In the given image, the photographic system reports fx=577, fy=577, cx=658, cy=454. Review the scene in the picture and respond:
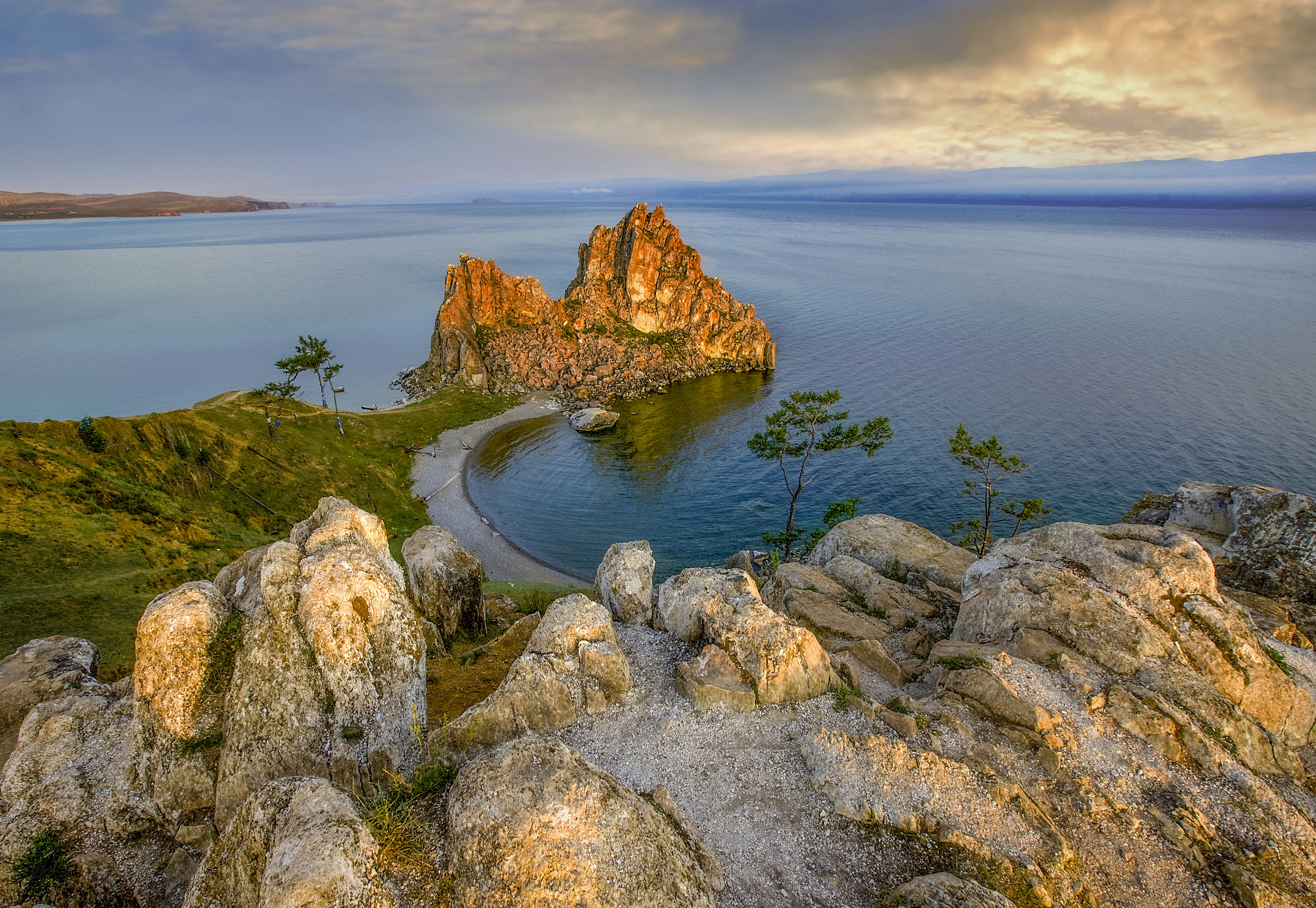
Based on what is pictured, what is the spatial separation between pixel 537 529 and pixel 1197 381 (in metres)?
96.9

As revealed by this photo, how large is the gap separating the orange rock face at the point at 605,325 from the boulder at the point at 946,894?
91.5 m

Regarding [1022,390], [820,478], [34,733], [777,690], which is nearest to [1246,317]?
[1022,390]

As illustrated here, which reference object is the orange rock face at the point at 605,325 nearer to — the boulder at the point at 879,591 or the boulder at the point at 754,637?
the boulder at the point at 879,591

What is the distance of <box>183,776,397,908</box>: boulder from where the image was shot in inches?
357

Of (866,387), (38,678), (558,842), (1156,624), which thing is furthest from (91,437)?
(866,387)

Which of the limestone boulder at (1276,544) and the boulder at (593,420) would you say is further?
the boulder at (593,420)

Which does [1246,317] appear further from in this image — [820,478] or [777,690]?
[777,690]

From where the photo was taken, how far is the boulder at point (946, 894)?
11242 mm

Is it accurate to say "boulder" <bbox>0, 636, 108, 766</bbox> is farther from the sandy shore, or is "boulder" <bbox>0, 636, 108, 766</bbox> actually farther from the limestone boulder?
the limestone boulder

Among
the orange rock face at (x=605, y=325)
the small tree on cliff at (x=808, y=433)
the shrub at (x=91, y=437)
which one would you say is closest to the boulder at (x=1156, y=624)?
the small tree on cliff at (x=808, y=433)

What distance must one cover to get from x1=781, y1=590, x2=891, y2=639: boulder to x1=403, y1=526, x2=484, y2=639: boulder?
47.3 feet

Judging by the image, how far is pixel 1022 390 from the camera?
87.8 meters

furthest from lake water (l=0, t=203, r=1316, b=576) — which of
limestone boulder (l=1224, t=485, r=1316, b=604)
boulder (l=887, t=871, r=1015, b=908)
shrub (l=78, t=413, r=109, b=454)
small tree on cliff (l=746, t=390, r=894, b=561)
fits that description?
boulder (l=887, t=871, r=1015, b=908)

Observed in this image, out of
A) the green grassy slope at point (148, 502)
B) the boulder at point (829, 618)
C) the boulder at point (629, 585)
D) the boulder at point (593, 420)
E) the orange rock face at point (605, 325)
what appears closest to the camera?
the boulder at point (829, 618)
